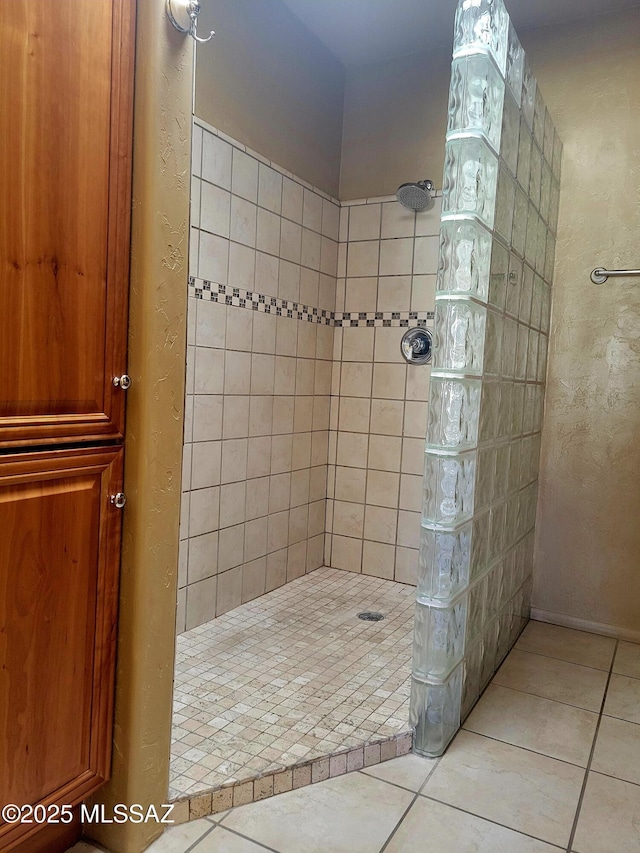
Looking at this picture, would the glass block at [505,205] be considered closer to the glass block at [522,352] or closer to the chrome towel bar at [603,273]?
the glass block at [522,352]

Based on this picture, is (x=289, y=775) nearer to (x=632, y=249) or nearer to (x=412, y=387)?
(x=412, y=387)

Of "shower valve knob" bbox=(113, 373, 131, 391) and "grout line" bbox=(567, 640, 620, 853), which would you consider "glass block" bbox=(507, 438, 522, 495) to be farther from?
"shower valve knob" bbox=(113, 373, 131, 391)

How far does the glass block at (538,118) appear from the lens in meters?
2.16

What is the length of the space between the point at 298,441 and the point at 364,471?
0.40 m

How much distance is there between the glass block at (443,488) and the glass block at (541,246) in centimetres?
105

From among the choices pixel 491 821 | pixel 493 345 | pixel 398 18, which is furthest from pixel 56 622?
pixel 398 18

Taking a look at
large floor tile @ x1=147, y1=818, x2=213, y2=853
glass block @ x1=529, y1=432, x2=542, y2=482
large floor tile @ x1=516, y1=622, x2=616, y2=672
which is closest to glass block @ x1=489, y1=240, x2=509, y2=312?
glass block @ x1=529, y1=432, x2=542, y2=482

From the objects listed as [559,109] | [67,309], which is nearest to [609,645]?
[559,109]

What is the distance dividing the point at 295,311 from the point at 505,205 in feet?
3.88

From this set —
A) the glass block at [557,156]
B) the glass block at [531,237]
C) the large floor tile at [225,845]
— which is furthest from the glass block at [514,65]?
the large floor tile at [225,845]

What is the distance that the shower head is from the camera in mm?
2807

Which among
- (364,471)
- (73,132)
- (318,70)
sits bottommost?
(364,471)

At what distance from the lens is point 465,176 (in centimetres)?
164

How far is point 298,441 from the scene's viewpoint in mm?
2959
